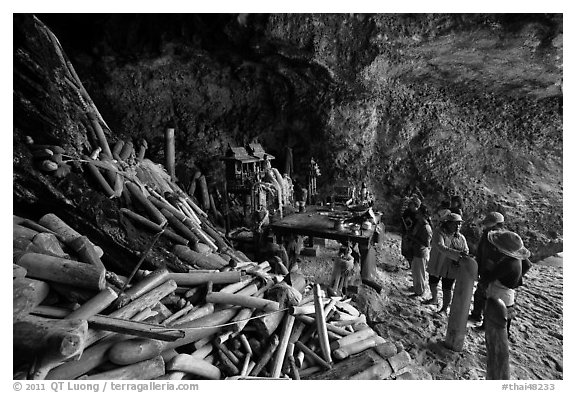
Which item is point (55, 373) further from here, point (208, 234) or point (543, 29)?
point (543, 29)

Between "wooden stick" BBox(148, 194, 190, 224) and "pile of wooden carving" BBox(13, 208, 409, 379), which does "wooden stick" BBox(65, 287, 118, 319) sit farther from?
"wooden stick" BBox(148, 194, 190, 224)

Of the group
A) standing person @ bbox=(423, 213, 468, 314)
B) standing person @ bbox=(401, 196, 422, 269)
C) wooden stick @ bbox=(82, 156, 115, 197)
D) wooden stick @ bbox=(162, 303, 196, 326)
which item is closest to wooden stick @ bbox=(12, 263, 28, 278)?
wooden stick @ bbox=(162, 303, 196, 326)

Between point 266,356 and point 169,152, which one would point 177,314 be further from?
point 169,152

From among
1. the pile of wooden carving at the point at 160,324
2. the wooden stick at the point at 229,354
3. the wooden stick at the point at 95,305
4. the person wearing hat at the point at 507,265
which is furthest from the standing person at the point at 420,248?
the wooden stick at the point at 95,305

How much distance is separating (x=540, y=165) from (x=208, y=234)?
19.8 feet

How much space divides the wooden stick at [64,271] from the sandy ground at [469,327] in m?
2.67

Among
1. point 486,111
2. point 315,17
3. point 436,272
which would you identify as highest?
point 315,17

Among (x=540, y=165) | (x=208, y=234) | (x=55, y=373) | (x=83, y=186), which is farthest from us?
(x=540, y=165)

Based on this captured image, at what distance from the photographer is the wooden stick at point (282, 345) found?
6.86 ft

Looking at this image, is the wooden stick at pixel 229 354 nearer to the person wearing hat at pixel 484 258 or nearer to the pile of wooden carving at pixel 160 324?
the pile of wooden carving at pixel 160 324

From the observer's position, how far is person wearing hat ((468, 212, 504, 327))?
3145mm

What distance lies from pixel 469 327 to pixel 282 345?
284 cm

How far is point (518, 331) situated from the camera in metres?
3.90
